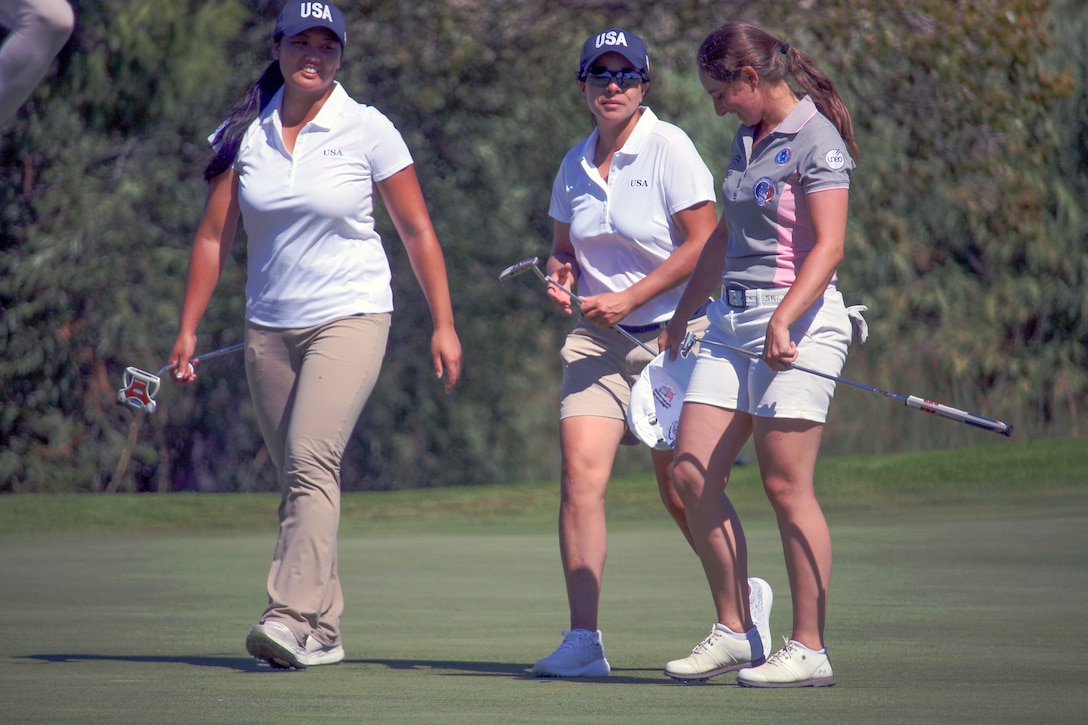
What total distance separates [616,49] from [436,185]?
12.1 meters

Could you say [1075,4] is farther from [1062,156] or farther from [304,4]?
[304,4]

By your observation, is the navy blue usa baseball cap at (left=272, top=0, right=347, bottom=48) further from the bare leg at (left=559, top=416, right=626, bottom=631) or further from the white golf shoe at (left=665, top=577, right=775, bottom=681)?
the white golf shoe at (left=665, top=577, right=775, bottom=681)

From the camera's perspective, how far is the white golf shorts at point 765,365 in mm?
4562

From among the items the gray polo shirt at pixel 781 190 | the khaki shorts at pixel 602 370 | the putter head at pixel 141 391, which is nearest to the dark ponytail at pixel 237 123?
the putter head at pixel 141 391

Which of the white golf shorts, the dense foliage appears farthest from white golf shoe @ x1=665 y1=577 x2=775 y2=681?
the dense foliage

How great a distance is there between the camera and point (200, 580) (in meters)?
7.80

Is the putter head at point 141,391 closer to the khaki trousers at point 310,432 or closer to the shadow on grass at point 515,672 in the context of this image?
the khaki trousers at point 310,432

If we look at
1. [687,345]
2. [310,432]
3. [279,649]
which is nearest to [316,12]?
[310,432]

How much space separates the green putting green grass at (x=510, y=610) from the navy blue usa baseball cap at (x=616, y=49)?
1724 millimetres

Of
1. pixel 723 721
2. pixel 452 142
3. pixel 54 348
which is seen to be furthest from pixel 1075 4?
pixel 723 721

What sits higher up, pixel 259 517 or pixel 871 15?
pixel 871 15

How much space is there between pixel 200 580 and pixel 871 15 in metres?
9.48

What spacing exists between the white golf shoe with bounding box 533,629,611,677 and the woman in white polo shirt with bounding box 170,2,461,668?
0.70 meters

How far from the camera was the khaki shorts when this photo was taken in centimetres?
519
